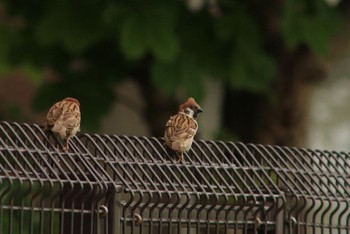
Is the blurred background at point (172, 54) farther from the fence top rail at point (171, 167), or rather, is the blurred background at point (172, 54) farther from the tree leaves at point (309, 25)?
the fence top rail at point (171, 167)

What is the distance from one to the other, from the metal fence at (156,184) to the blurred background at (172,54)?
5.00m

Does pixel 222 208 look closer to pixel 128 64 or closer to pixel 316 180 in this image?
pixel 316 180

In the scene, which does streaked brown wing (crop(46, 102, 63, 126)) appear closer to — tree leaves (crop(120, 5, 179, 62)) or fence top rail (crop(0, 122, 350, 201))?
fence top rail (crop(0, 122, 350, 201))

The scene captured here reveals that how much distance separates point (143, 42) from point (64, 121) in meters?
6.05

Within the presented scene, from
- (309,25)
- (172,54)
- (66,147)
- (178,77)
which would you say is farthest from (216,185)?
(309,25)

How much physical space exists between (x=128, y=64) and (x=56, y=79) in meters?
0.82

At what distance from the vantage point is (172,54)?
50.7 feet

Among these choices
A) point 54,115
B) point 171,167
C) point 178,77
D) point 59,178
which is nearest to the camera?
point 59,178

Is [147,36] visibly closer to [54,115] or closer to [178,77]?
[178,77]

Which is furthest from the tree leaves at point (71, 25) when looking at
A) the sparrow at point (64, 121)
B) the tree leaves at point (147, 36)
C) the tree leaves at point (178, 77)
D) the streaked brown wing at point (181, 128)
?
the sparrow at point (64, 121)

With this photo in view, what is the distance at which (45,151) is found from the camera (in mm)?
8695

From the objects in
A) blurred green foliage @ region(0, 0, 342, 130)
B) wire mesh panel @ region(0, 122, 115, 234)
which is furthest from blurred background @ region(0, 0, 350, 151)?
wire mesh panel @ region(0, 122, 115, 234)

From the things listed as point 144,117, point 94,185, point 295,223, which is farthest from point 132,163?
point 144,117

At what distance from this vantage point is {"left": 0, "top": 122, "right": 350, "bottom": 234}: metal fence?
8547 millimetres
